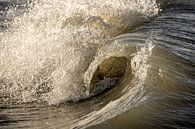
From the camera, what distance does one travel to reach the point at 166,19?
10742mm

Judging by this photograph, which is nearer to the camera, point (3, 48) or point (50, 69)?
point (50, 69)

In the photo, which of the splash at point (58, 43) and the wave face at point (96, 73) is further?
the splash at point (58, 43)

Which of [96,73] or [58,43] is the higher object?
[58,43]

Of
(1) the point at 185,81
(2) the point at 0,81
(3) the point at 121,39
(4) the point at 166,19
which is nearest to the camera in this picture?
(1) the point at 185,81

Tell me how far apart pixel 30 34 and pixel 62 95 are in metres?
3.36

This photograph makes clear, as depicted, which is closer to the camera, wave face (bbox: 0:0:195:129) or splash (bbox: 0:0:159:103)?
wave face (bbox: 0:0:195:129)

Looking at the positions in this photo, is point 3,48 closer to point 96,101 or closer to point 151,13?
point 96,101

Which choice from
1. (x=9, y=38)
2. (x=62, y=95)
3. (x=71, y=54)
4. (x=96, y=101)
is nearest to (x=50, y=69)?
(x=71, y=54)

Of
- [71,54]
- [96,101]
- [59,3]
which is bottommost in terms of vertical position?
[96,101]

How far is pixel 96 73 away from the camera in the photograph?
→ 6484 millimetres

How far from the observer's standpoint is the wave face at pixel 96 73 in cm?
484

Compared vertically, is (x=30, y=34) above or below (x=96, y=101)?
above

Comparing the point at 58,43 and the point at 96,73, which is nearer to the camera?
the point at 96,73

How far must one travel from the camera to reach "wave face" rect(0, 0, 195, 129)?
4.84 meters
